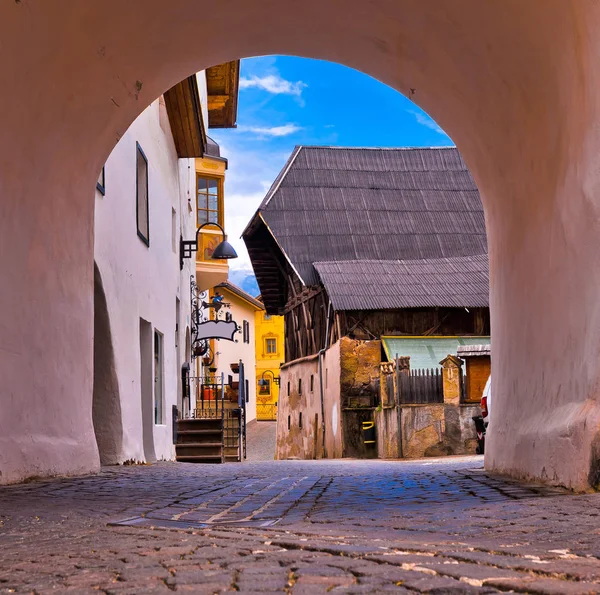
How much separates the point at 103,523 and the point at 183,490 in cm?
254

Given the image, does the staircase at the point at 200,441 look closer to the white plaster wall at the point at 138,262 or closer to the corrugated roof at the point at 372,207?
the white plaster wall at the point at 138,262

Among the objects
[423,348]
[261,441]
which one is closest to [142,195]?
[423,348]

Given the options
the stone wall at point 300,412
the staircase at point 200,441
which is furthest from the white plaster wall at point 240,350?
the staircase at point 200,441

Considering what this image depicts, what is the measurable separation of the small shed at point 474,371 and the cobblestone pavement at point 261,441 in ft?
55.6

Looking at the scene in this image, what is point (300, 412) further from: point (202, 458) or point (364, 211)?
point (202, 458)

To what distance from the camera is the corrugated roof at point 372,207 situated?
100 feet

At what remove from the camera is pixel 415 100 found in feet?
32.3

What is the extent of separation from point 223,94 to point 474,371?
33.0 feet

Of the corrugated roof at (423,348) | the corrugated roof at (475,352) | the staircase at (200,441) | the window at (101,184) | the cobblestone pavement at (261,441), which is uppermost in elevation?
the window at (101,184)

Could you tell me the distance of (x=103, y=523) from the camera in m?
5.08

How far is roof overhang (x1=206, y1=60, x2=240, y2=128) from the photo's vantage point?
76.9 feet

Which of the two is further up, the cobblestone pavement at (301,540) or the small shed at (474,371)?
the small shed at (474,371)

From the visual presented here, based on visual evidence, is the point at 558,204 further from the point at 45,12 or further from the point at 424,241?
the point at 424,241

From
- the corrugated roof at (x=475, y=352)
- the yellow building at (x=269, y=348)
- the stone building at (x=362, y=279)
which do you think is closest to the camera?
the corrugated roof at (x=475, y=352)
